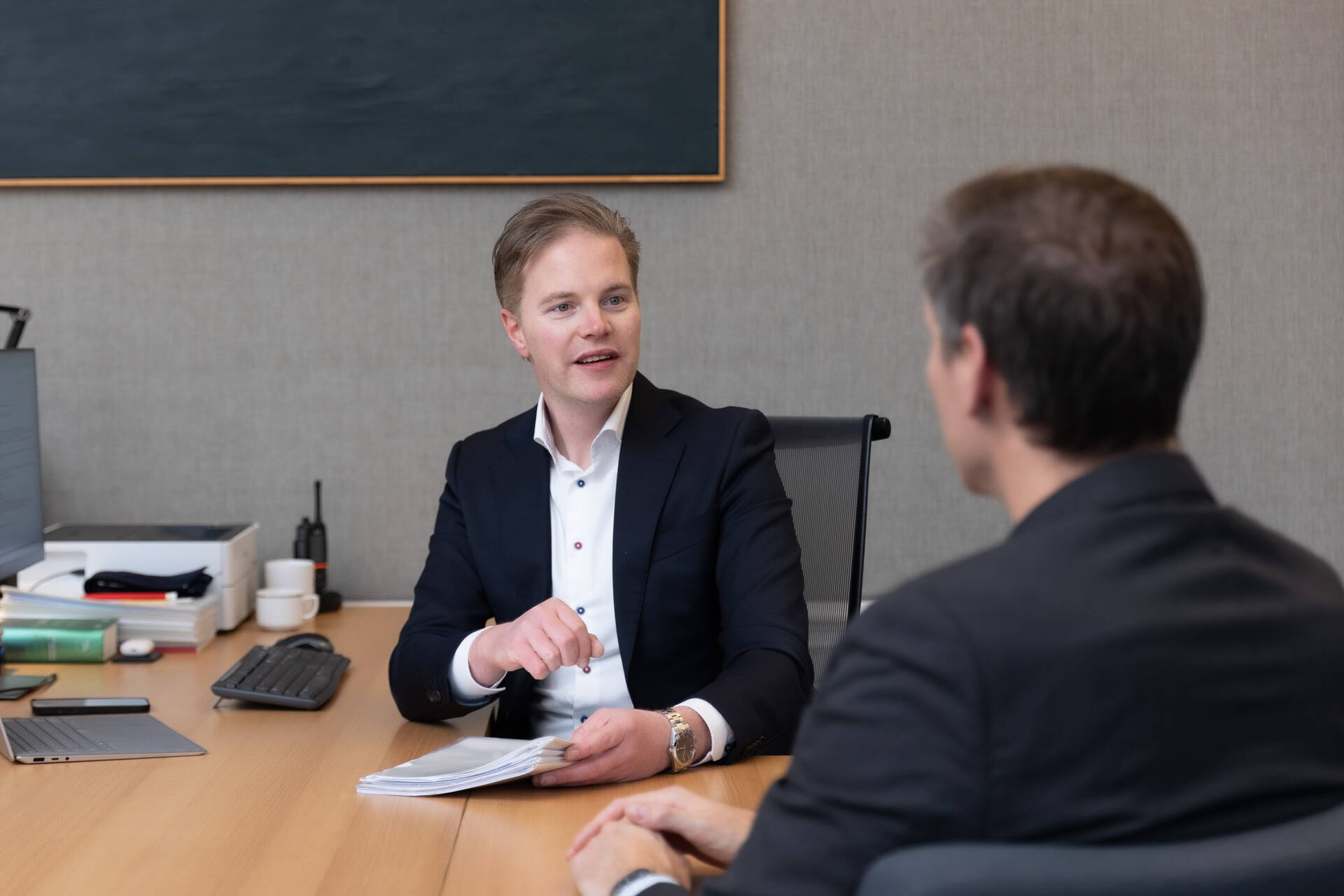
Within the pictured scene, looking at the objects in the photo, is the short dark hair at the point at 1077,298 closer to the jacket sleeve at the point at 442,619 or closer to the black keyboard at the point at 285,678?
the jacket sleeve at the point at 442,619

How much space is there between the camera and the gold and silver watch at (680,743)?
141 cm

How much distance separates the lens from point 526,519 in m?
1.78

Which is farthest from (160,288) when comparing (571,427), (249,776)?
(249,776)

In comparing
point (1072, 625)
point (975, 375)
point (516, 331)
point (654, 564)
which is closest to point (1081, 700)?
point (1072, 625)

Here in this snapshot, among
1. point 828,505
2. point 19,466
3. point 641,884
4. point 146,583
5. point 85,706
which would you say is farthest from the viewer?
point 146,583

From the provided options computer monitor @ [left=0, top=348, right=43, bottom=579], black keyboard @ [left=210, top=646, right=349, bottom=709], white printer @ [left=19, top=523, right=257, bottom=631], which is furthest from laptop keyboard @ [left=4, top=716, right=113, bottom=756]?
white printer @ [left=19, top=523, right=257, bottom=631]

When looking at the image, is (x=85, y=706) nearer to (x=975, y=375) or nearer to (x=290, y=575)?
(x=290, y=575)

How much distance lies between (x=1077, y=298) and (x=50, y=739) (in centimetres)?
148

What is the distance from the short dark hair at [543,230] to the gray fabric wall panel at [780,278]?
2.75 ft

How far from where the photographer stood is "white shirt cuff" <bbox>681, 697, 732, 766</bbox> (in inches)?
57.2

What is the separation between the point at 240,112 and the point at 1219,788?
2511mm

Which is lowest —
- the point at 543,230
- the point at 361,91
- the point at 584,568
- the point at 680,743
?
the point at 680,743

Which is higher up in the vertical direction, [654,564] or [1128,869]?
[1128,869]

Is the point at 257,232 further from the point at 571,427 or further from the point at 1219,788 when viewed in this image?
the point at 1219,788
